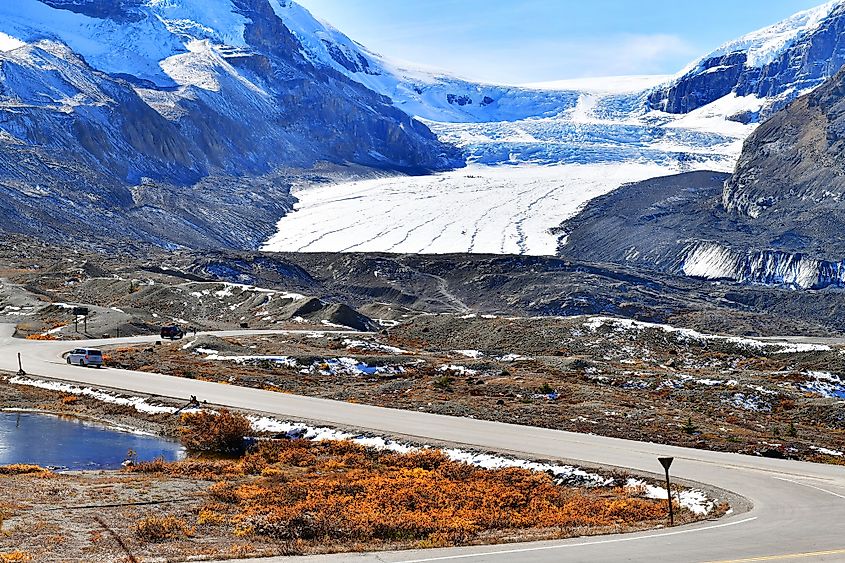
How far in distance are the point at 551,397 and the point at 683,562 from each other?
27876 mm

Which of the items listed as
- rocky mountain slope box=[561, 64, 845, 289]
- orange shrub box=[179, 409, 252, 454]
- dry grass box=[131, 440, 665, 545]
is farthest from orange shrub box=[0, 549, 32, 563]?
rocky mountain slope box=[561, 64, 845, 289]

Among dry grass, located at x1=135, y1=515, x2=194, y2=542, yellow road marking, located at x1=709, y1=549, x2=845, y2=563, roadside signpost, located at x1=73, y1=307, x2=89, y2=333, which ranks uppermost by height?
roadside signpost, located at x1=73, y1=307, x2=89, y2=333

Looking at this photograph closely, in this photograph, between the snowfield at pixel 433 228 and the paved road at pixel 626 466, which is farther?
the snowfield at pixel 433 228

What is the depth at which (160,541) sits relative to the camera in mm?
17891

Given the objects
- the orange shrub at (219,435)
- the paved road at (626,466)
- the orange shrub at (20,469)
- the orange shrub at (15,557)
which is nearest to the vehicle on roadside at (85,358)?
the paved road at (626,466)

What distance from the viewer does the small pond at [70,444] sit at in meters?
29.7

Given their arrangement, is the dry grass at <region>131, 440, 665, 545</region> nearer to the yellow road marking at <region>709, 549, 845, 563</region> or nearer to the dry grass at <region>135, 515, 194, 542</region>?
the dry grass at <region>135, 515, 194, 542</region>

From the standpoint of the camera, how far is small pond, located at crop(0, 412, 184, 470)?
2972 cm

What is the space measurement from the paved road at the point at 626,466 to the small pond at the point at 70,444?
15.6 ft

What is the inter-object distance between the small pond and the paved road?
4770 millimetres

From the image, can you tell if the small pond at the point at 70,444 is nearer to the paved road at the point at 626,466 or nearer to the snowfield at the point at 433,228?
the paved road at the point at 626,466

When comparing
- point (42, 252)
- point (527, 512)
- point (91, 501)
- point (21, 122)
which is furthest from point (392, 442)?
point (21, 122)

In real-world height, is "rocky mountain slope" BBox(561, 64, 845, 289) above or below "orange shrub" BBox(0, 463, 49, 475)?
above

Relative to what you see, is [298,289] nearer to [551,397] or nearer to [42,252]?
[42,252]
